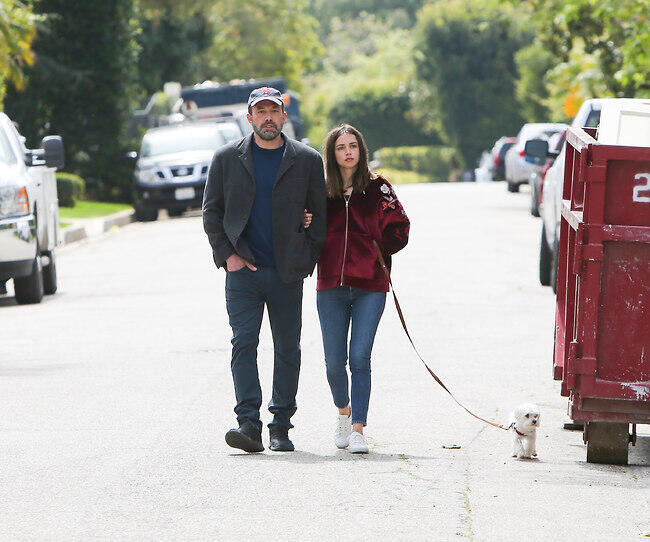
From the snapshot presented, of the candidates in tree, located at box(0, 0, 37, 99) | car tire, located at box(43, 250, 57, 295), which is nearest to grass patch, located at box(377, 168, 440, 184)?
tree, located at box(0, 0, 37, 99)

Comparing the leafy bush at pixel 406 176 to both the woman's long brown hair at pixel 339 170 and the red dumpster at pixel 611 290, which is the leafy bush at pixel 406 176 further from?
the red dumpster at pixel 611 290

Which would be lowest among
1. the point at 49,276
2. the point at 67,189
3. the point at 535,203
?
the point at 67,189

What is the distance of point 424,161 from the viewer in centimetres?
8000

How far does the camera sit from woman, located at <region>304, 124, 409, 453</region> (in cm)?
718

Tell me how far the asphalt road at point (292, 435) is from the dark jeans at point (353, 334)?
0.33 meters

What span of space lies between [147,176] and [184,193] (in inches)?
36.3

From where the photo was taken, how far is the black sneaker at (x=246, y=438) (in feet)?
23.4

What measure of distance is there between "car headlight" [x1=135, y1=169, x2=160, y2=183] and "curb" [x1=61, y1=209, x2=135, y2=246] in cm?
84

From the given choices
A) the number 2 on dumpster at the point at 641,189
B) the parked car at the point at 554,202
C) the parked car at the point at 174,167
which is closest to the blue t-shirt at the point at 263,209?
the number 2 on dumpster at the point at 641,189

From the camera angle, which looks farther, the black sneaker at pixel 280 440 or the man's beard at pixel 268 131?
the black sneaker at pixel 280 440

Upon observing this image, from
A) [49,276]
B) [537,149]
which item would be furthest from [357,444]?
[49,276]

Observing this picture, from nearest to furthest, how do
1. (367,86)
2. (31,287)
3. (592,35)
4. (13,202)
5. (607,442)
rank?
1. (607,442)
2. (13,202)
3. (31,287)
4. (592,35)
5. (367,86)

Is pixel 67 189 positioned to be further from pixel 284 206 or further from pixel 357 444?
pixel 357 444

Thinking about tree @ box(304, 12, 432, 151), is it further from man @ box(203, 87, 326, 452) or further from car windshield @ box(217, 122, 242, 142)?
man @ box(203, 87, 326, 452)
